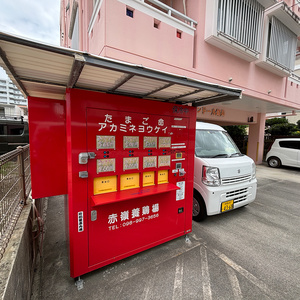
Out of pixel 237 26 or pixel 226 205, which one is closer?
pixel 226 205

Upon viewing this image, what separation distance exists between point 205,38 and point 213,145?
11.8 feet

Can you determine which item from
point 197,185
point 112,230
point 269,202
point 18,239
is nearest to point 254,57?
point 269,202

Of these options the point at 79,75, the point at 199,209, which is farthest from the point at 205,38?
the point at 79,75

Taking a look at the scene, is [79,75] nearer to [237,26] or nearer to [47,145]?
[47,145]

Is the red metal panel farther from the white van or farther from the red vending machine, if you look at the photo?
the white van

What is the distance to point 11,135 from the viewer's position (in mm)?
9164

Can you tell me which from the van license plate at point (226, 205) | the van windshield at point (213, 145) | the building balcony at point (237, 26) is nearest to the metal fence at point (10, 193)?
the van windshield at point (213, 145)

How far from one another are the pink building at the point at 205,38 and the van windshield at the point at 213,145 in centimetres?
89

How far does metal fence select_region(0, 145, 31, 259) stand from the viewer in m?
1.67

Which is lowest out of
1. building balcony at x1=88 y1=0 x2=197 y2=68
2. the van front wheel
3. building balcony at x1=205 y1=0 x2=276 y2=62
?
the van front wheel

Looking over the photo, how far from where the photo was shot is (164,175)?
2623mm

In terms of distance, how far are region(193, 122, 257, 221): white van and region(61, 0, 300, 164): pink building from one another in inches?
46.2

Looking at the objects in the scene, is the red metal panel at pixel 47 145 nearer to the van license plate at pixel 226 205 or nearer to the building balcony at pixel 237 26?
the van license plate at pixel 226 205

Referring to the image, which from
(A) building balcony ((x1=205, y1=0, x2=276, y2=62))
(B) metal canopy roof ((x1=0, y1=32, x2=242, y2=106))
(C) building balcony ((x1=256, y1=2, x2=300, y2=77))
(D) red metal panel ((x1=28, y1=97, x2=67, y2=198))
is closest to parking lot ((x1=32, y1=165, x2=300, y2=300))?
(D) red metal panel ((x1=28, y1=97, x2=67, y2=198))
